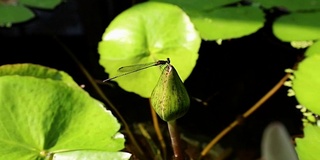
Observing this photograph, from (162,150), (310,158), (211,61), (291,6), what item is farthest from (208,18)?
(310,158)

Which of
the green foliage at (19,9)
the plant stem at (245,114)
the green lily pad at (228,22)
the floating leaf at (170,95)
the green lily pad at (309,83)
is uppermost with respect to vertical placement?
the floating leaf at (170,95)

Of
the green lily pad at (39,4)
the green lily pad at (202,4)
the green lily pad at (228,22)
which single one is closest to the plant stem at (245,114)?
the green lily pad at (228,22)

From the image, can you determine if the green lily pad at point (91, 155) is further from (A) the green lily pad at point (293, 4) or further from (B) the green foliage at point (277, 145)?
(A) the green lily pad at point (293, 4)

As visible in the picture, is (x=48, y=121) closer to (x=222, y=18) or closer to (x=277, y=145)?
(x=277, y=145)

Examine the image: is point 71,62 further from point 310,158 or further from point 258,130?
point 310,158

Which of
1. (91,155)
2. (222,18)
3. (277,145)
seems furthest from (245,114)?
(91,155)

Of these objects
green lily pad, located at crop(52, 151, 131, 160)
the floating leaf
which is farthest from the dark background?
the floating leaf
